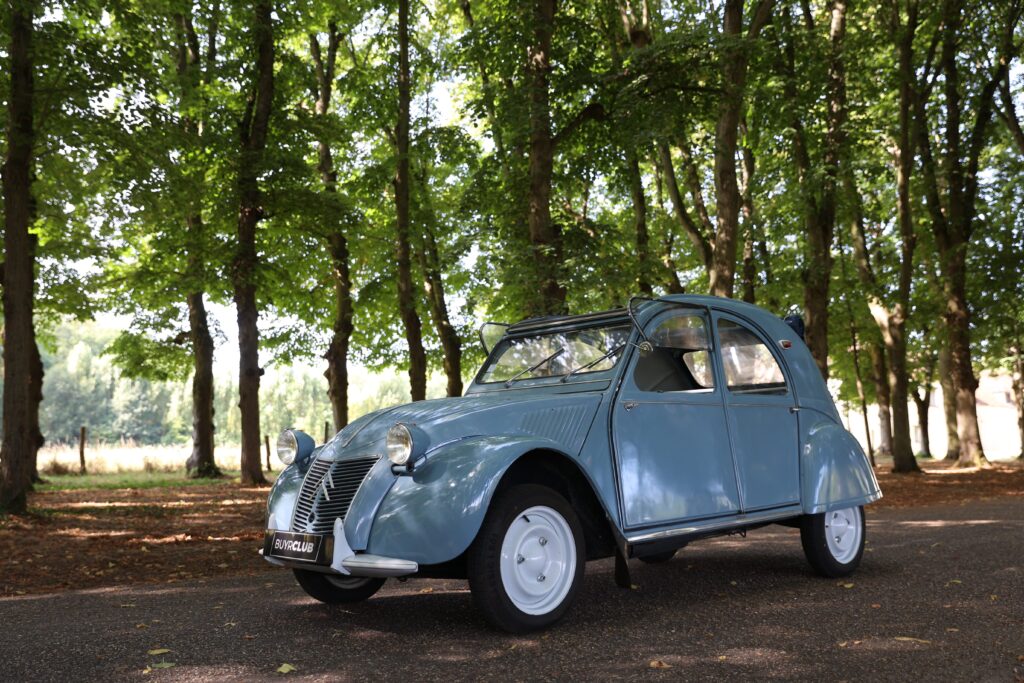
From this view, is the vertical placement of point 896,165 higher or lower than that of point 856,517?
higher

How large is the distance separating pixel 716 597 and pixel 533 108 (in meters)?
9.64

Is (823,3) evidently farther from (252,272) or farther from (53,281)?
(53,281)

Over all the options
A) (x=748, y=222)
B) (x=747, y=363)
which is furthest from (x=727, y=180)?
(x=747, y=363)

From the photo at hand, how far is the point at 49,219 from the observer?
66.5 ft

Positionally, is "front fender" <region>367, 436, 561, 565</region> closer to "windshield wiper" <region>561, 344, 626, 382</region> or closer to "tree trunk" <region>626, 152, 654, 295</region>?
"windshield wiper" <region>561, 344, 626, 382</region>

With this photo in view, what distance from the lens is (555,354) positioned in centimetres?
670

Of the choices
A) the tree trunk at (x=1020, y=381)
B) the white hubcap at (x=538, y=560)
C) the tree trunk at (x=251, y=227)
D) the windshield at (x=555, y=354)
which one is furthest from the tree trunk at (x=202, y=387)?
the tree trunk at (x=1020, y=381)

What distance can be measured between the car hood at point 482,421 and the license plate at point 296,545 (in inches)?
20.4

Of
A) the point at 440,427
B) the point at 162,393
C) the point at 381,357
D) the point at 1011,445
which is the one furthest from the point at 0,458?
the point at 162,393

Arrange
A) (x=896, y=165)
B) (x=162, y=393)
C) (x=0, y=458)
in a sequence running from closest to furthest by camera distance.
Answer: (x=0, y=458), (x=896, y=165), (x=162, y=393)

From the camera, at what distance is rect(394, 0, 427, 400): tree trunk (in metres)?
16.3

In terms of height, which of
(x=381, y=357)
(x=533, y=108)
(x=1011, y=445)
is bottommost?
(x=1011, y=445)

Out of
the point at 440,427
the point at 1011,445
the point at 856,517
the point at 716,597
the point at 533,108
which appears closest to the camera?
the point at 440,427

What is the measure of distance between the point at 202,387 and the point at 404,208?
30.5 feet
